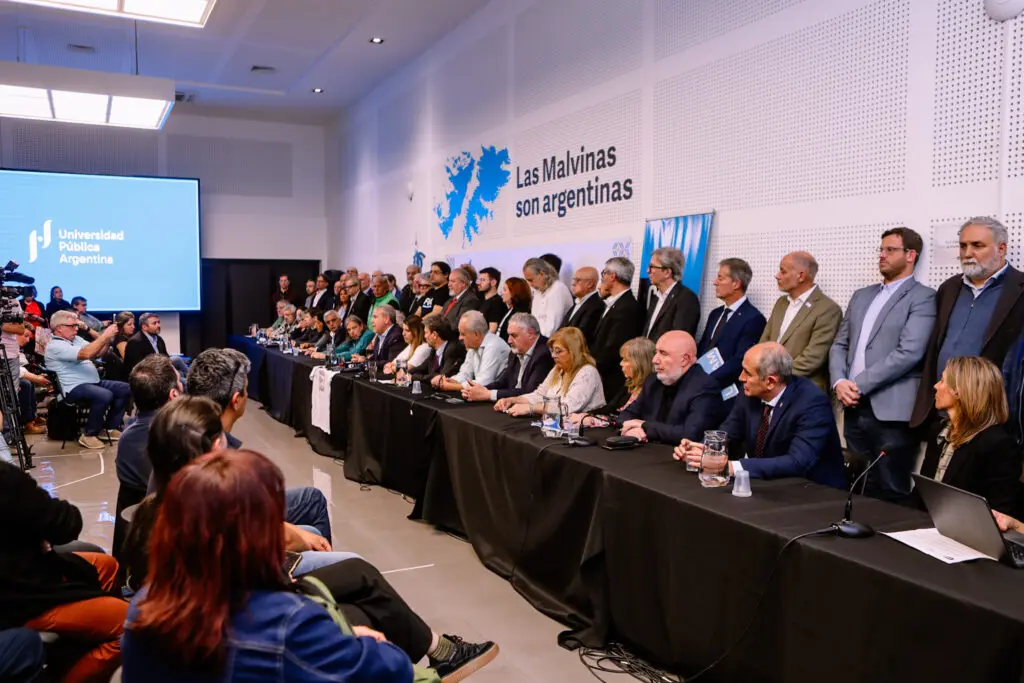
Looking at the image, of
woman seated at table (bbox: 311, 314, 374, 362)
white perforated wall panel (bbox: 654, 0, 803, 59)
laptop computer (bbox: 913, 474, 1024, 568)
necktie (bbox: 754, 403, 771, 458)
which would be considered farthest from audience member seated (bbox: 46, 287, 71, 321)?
laptop computer (bbox: 913, 474, 1024, 568)

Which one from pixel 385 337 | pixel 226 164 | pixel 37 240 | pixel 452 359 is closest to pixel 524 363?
pixel 452 359

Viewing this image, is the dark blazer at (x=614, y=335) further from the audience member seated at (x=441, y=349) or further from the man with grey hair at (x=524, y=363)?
the audience member seated at (x=441, y=349)

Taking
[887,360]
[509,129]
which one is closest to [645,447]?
[887,360]

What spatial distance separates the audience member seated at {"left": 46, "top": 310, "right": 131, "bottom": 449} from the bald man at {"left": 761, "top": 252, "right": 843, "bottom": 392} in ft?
17.9

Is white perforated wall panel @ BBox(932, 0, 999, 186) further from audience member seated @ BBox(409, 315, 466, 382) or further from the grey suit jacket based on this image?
audience member seated @ BBox(409, 315, 466, 382)

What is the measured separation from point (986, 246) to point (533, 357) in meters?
2.43

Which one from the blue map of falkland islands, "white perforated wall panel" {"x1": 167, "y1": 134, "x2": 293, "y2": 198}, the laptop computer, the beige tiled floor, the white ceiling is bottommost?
the beige tiled floor

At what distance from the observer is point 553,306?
557cm

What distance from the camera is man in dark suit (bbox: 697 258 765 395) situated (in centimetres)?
400

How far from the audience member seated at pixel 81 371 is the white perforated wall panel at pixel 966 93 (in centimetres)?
621

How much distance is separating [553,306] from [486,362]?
2.91 feet

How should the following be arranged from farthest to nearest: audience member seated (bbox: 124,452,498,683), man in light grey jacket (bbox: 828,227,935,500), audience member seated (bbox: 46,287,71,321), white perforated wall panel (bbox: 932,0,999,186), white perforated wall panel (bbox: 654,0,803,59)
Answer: audience member seated (bbox: 46,287,71,321) → white perforated wall panel (bbox: 654,0,803,59) → man in light grey jacket (bbox: 828,227,935,500) → white perforated wall panel (bbox: 932,0,999,186) → audience member seated (bbox: 124,452,498,683)

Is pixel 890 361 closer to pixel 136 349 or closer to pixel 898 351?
pixel 898 351

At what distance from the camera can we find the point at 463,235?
7.58m
